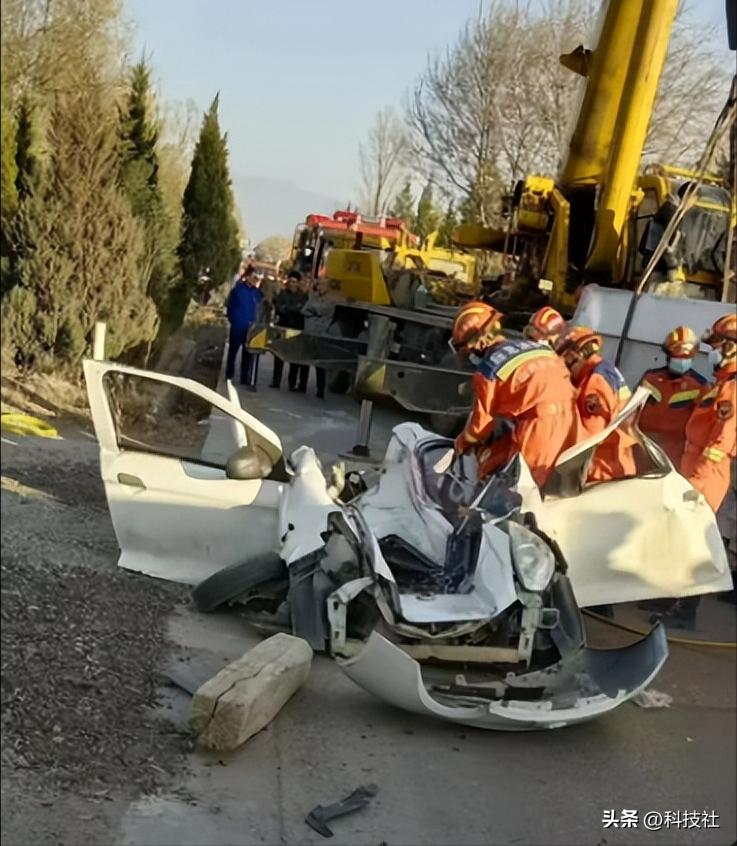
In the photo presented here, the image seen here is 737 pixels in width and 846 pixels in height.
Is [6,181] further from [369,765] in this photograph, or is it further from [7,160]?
[369,765]

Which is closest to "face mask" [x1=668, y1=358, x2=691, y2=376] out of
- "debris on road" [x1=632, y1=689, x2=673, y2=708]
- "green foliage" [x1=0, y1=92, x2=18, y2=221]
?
"debris on road" [x1=632, y1=689, x2=673, y2=708]

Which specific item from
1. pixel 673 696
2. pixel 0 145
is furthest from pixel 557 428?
pixel 673 696

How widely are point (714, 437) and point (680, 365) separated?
38cm

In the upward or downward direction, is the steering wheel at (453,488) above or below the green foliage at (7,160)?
below

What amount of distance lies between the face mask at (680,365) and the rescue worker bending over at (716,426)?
13 centimetres

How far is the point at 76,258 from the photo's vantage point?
3.50 metres

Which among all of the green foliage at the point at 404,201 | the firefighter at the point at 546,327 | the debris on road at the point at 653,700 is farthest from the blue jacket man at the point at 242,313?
the debris on road at the point at 653,700

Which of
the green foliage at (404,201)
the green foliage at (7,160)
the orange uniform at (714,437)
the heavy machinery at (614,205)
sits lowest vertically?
the orange uniform at (714,437)

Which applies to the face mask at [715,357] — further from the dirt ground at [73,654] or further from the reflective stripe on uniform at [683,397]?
the dirt ground at [73,654]

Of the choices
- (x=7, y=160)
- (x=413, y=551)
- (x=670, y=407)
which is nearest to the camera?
(x=7, y=160)

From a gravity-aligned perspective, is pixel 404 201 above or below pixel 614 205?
below

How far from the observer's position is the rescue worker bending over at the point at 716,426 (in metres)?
3.37

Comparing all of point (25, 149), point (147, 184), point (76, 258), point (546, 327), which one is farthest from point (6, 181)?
point (546, 327)

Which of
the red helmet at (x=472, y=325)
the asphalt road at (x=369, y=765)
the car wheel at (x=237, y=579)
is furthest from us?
the car wheel at (x=237, y=579)
